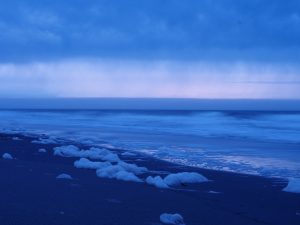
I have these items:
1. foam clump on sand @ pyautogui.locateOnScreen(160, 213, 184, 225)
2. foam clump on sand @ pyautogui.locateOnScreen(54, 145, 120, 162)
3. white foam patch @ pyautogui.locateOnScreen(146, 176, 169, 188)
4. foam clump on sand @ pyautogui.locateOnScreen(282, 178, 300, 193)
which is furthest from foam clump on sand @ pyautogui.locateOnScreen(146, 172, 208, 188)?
foam clump on sand @ pyautogui.locateOnScreen(54, 145, 120, 162)

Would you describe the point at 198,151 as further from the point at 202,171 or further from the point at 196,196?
the point at 196,196

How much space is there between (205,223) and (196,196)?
1.92 meters

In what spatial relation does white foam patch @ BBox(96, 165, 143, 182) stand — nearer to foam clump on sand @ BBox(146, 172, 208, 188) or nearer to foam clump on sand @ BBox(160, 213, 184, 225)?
foam clump on sand @ BBox(146, 172, 208, 188)

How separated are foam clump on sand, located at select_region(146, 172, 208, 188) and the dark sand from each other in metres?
0.17

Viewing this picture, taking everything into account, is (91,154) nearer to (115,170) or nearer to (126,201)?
(115,170)

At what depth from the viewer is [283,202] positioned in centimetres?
768

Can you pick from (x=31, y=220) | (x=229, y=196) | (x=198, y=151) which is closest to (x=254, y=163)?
(x=198, y=151)

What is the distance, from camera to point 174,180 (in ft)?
28.5

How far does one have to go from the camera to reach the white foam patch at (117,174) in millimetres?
8820

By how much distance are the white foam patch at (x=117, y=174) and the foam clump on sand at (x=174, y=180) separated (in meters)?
0.34

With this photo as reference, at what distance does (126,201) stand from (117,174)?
2087 millimetres

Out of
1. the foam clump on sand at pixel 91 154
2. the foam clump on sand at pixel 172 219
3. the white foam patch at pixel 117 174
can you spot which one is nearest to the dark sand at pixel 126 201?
the foam clump on sand at pixel 172 219

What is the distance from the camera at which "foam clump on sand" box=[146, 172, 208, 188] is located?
838 cm

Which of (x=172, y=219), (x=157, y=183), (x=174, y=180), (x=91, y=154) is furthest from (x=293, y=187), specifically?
(x=91, y=154)
